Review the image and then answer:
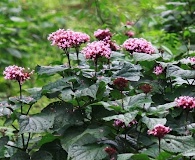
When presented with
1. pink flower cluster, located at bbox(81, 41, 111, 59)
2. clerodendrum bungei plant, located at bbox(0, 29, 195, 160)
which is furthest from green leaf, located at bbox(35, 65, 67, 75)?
pink flower cluster, located at bbox(81, 41, 111, 59)

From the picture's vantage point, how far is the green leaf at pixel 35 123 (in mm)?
1643

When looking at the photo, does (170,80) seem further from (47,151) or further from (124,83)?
(47,151)

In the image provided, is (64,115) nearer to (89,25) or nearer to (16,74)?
(16,74)

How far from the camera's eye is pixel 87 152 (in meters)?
1.58

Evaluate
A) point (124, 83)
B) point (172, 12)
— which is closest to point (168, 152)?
point (124, 83)

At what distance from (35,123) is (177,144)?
527 millimetres

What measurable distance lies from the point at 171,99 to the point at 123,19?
1.42 m

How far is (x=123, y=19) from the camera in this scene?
10.3 ft

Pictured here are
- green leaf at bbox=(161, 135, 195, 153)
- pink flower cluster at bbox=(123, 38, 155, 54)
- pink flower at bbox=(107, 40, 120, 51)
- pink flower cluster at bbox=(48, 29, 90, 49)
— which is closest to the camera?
green leaf at bbox=(161, 135, 195, 153)

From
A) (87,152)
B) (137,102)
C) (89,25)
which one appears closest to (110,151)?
(87,152)

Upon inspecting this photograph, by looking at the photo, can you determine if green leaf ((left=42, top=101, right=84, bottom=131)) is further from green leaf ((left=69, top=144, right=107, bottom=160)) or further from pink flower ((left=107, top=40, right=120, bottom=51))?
pink flower ((left=107, top=40, right=120, bottom=51))

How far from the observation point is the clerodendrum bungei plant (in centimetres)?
157

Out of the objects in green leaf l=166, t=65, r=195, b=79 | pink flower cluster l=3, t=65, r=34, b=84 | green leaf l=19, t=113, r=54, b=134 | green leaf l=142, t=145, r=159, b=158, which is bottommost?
green leaf l=142, t=145, r=159, b=158

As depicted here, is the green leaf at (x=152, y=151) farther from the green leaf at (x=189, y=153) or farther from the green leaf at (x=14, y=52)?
the green leaf at (x=14, y=52)
